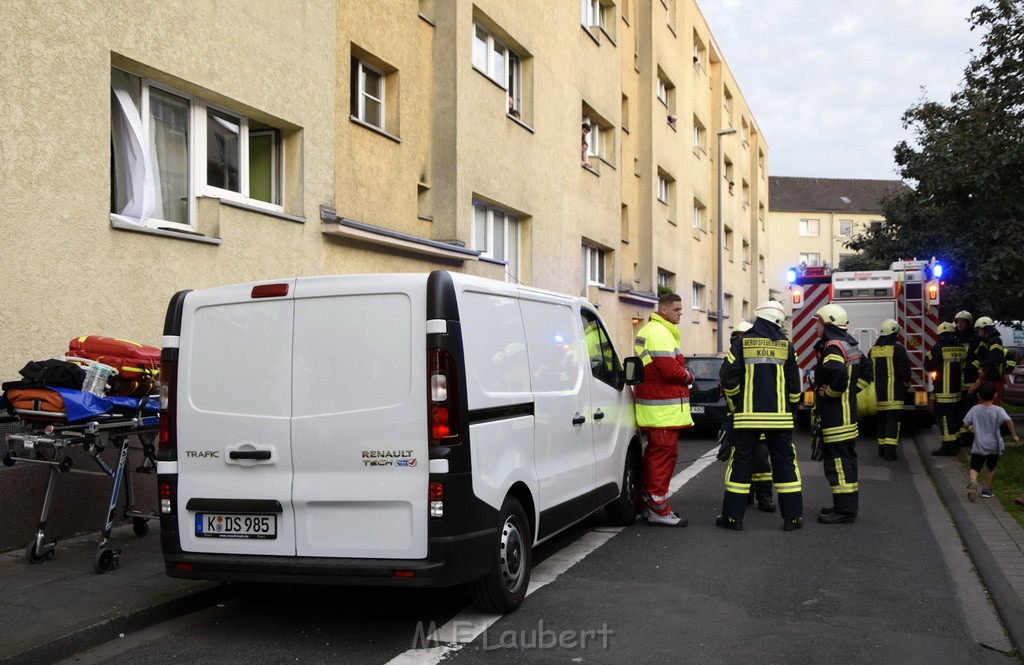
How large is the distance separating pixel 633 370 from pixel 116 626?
14.1ft

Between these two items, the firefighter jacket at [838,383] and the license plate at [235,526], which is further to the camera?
the firefighter jacket at [838,383]

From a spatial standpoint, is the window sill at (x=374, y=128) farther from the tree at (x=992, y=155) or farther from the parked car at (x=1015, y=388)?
the parked car at (x=1015, y=388)

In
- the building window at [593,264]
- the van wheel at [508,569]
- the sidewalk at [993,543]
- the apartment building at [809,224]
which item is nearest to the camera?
the van wheel at [508,569]

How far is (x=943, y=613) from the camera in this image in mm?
5645

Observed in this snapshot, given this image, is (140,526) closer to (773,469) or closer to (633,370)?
(633,370)

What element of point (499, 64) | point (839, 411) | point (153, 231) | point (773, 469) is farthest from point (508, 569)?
point (499, 64)

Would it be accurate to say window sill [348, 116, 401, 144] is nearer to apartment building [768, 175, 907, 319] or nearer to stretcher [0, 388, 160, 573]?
stretcher [0, 388, 160, 573]

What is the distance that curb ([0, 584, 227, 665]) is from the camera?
15.6ft

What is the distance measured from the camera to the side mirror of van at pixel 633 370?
782 centimetres

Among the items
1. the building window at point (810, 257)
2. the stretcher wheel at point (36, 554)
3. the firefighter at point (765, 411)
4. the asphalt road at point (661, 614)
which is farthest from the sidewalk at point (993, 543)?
the building window at point (810, 257)

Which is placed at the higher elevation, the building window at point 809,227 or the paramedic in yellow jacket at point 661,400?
the building window at point 809,227

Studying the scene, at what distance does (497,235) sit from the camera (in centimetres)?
1739

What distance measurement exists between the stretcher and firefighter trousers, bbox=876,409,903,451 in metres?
9.86

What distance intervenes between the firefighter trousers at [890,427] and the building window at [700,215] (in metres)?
23.3
